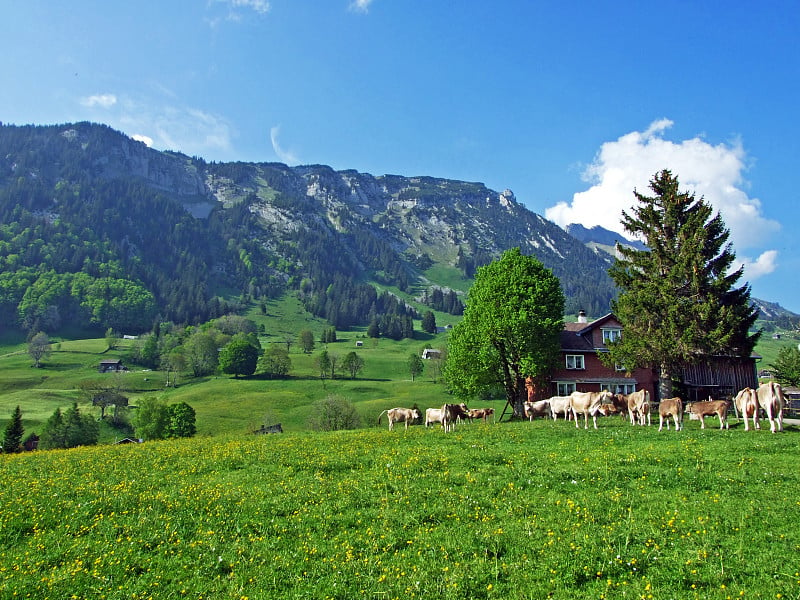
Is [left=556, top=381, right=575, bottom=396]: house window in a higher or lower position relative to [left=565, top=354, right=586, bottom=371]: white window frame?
lower

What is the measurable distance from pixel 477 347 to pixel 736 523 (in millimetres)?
35201

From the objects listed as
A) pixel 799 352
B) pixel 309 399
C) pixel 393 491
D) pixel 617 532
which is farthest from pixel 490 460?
pixel 309 399

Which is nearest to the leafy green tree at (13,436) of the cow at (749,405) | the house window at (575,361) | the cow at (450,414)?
the cow at (450,414)

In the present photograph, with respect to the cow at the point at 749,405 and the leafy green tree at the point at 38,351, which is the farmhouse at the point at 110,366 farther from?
the cow at the point at 749,405

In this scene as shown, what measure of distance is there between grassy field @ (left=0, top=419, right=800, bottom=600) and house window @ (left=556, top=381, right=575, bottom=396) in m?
36.1

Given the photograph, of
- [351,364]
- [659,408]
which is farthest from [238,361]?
[659,408]

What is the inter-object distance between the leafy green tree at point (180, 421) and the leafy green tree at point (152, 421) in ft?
5.45

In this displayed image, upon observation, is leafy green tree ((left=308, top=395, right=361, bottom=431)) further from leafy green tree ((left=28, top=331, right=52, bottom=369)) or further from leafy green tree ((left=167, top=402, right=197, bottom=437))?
leafy green tree ((left=28, top=331, right=52, bottom=369))

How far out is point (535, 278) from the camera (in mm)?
45750

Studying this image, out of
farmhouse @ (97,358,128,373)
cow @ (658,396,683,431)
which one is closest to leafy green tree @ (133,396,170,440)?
cow @ (658,396,683,431)

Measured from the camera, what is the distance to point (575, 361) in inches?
2237

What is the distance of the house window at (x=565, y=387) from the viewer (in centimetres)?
5656

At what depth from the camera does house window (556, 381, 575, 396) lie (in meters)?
56.6

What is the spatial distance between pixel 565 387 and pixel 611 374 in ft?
19.2
